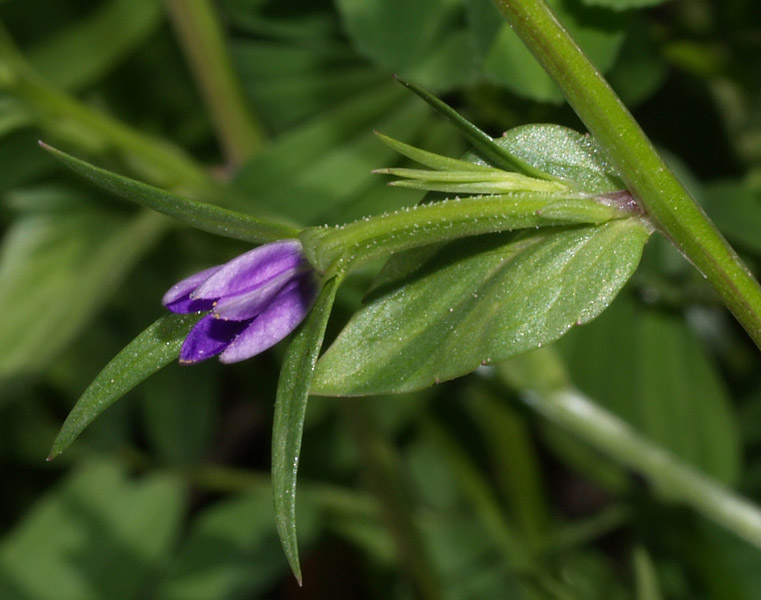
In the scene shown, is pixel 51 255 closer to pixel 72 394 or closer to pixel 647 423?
pixel 72 394

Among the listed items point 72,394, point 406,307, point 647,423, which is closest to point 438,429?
point 647,423

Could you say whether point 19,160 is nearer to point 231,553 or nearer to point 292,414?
point 231,553

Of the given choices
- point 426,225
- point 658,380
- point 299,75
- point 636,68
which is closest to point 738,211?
point 636,68

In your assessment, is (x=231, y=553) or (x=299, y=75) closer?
(x=299, y=75)

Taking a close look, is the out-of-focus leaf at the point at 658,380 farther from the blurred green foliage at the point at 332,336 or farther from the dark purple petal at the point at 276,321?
the dark purple petal at the point at 276,321

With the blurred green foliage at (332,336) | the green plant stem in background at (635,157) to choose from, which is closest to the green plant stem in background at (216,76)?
the blurred green foliage at (332,336)

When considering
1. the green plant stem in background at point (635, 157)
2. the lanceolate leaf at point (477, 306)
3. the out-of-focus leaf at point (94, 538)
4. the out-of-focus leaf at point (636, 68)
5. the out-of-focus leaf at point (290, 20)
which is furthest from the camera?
the out-of-focus leaf at point (94, 538)
